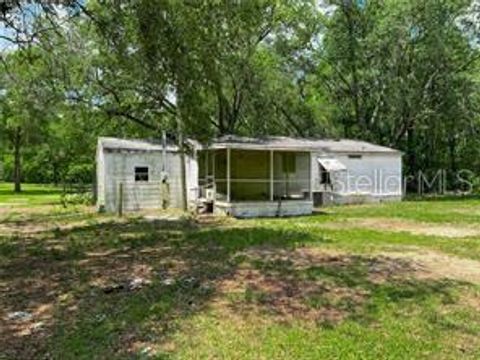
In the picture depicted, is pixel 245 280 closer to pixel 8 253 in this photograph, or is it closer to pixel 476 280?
pixel 476 280

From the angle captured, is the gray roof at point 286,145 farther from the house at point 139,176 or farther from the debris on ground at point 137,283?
the debris on ground at point 137,283

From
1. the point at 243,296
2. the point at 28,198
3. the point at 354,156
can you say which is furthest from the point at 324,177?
the point at 243,296

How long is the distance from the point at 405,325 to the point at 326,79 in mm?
29382

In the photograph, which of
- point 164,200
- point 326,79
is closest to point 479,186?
point 326,79

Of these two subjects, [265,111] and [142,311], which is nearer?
[142,311]

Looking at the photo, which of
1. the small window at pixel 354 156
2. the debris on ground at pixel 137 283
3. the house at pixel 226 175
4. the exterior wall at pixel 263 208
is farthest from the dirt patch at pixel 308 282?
the small window at pixel 354 156

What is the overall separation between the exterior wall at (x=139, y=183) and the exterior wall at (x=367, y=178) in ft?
19.0

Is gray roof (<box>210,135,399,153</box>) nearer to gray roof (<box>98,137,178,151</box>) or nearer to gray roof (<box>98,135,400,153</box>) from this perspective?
gray roof (<box>98,135,400,153</box>)

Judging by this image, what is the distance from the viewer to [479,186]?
38656 millimetres

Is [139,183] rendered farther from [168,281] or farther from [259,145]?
[168,281]

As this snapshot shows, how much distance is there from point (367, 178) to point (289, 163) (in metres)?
4.74

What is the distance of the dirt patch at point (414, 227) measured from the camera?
49.4 feet

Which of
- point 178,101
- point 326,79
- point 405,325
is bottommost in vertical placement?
point 405,325

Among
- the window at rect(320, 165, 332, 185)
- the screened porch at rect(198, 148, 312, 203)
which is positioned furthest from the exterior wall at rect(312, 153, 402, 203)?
the screened porch at rect(198, 148, 312, 203)
